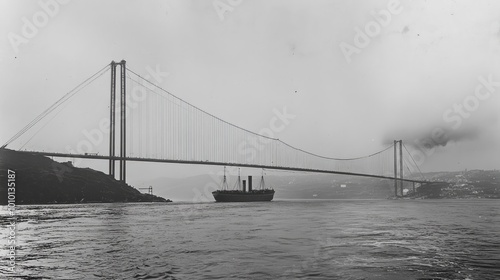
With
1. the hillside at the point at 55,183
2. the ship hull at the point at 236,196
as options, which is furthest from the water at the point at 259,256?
the ship hull at the point at 236,196

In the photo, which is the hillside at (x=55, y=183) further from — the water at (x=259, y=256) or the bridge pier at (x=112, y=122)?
the water at (x=259, y=256)

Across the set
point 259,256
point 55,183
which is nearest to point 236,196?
point 55,183

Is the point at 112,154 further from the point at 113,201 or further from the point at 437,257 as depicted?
the point at 437,257

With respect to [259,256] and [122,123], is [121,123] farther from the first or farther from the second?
[259,256]

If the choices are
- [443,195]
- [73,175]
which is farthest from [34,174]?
[443,195]

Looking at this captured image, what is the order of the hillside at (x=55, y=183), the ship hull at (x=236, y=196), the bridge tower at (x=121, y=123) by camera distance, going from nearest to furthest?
the hillside at (x=55, y=183) → the bridge tower at (x=121, y=123) → the ship hull at (x=236, y=196)

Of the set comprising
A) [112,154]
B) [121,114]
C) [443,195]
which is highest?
[121,114]

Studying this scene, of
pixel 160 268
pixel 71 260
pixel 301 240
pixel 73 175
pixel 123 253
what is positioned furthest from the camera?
pixel 73 175

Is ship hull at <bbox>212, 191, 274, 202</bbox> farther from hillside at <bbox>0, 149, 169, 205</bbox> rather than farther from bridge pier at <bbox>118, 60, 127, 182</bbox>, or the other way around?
bridge pier at <bbox>118, 60, 127, 182</bbox>
